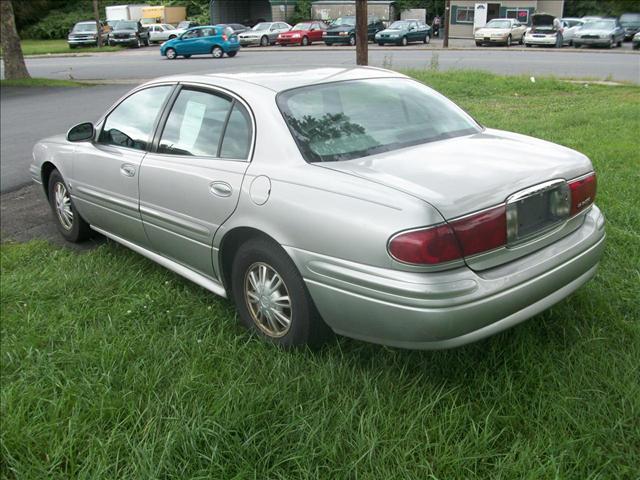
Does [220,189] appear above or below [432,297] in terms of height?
above

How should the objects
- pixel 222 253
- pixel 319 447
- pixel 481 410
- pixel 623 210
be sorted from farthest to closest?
pixel 623 210 → pixel 222 253 → pixel 481 410 → pixel 319 447

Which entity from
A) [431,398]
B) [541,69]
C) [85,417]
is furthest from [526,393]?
[541,69]

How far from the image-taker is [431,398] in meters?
2.86

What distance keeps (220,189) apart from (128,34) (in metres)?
42.4

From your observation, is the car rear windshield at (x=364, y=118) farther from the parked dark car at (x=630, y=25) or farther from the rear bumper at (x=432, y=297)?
the parked dark car at (x=630, y=25)

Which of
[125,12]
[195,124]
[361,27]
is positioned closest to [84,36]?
[125,12]

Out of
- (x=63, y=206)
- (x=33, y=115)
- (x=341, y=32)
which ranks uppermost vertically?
(x=63, y=206)

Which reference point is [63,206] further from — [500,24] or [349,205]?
[500,24]

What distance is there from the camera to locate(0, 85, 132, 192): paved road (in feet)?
28.6

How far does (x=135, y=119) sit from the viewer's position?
175 inches

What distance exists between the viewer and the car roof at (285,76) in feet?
12.1

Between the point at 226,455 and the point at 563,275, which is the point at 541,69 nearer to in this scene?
the point at 563,275

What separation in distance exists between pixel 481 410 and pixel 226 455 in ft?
3.71

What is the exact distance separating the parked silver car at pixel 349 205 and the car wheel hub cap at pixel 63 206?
86cm
